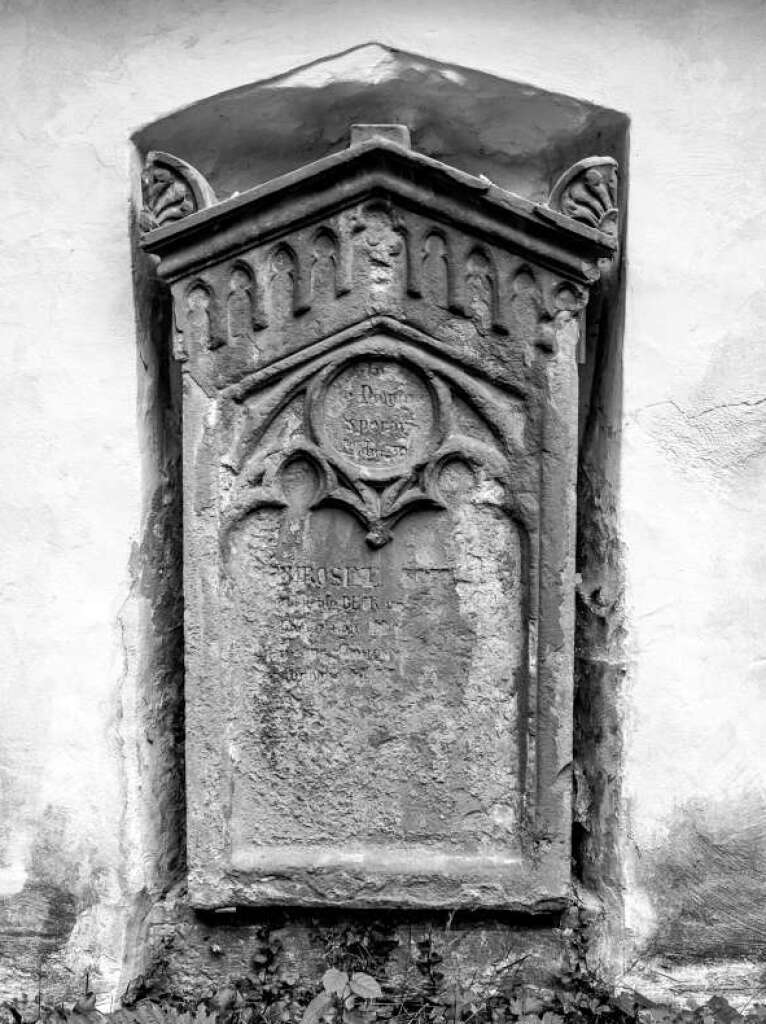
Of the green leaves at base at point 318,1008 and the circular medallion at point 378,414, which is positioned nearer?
the green leaves at base at point 318,1008

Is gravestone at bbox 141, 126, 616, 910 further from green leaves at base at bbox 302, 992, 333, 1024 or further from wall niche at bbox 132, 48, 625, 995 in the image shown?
green leaves at base at bbox 302, 992, 333, 1024

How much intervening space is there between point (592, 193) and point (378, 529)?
1.13 m

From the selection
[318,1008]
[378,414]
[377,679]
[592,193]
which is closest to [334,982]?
[318,1008]

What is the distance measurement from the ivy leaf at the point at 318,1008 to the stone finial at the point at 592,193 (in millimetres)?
2282

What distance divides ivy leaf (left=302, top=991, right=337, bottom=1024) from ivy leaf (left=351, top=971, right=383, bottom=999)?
0.08 meters

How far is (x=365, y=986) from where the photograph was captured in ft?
8.25

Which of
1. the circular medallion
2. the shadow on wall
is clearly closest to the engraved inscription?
the circular medallion

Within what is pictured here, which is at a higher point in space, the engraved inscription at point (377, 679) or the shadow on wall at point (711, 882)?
the engraved inscription at point (377, 679)

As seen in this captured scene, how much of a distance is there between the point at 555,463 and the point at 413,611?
0.59 metres

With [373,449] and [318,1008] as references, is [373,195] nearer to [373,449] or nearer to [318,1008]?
[373,449]

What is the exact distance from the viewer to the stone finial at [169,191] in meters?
2.59

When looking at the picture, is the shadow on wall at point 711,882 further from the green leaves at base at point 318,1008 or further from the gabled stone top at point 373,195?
the gabled stone top at point 373,195

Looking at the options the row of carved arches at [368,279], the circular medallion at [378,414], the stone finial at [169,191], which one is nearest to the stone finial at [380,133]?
the row of carved arches at [368,279]

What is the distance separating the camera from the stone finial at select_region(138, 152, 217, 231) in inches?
102
